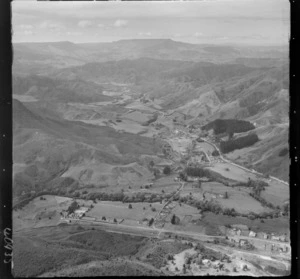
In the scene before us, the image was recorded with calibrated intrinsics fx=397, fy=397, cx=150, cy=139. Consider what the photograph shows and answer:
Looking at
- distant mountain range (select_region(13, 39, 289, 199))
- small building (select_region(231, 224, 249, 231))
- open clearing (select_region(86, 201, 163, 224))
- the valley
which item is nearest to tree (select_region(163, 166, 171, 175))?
the valley

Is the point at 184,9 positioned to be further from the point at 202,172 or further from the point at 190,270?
the point at 190,270

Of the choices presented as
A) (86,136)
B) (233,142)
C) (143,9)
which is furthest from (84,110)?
(233,142)

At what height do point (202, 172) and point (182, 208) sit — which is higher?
point (202, 172)

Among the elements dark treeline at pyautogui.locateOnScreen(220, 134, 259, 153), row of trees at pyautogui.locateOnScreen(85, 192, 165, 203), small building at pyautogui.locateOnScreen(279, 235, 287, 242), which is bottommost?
small building at pyautogui.locateOnScreen(279, 235, 287, 242)

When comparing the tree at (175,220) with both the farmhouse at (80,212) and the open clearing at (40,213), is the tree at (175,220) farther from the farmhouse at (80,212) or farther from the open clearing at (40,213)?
the open clearing at (40,213)

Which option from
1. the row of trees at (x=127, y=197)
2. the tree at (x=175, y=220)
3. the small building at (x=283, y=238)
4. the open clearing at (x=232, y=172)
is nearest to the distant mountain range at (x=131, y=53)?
the open clearing at (x=232, y=172)

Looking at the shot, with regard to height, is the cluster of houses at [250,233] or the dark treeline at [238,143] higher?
the dark treeline at [238,143]

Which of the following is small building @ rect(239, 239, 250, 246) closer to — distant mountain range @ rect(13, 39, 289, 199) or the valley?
the valley
